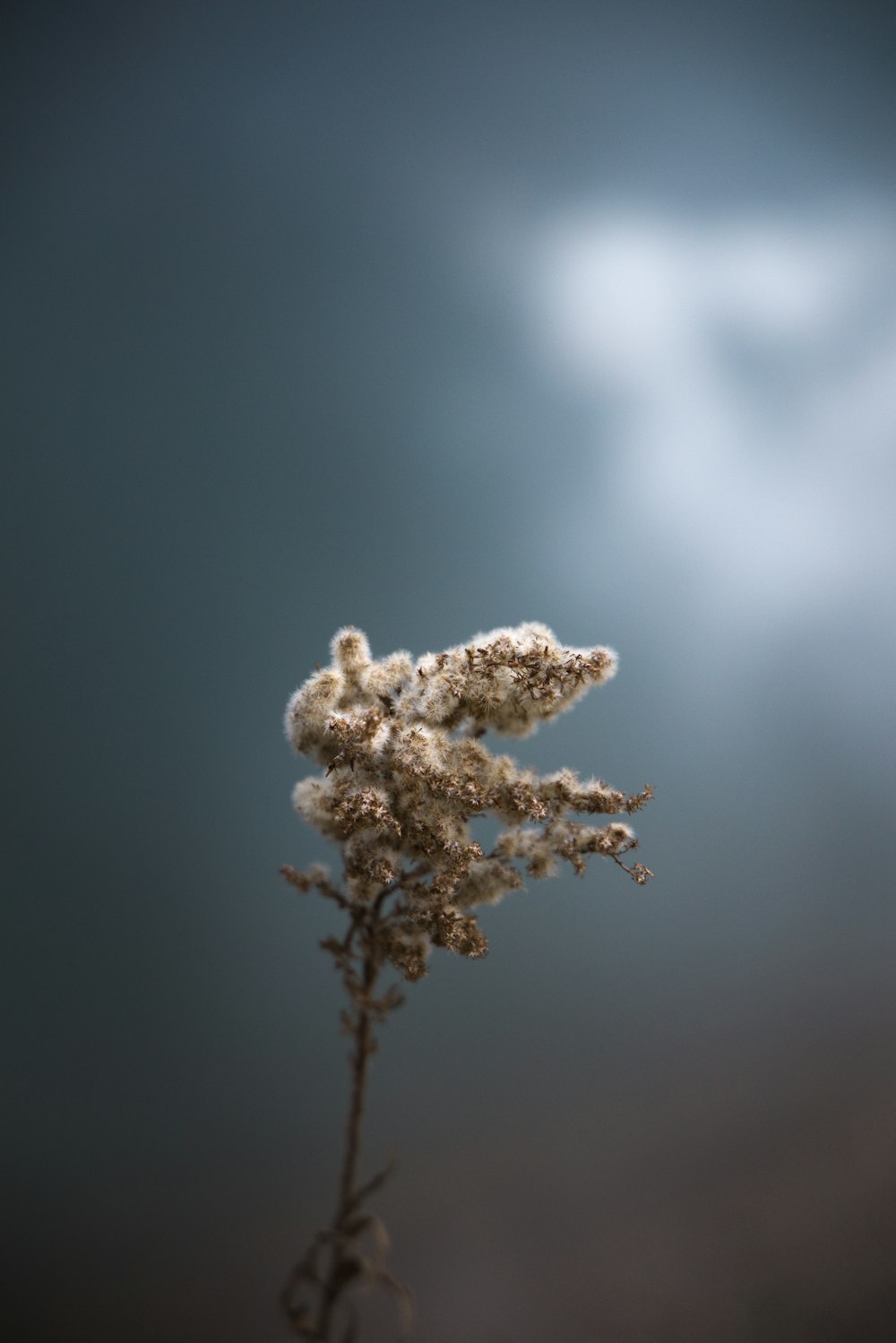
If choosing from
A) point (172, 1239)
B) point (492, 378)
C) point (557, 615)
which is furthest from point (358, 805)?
point (492, 378)

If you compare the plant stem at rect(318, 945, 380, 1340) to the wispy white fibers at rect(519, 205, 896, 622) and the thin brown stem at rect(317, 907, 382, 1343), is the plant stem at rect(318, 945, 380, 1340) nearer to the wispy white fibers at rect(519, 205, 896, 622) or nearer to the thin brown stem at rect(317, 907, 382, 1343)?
the thin brown stem at rect(317, 907, 382, 1343)

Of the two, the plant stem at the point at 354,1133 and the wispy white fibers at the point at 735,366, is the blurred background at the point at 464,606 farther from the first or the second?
the plant stem at the point at 354,1133

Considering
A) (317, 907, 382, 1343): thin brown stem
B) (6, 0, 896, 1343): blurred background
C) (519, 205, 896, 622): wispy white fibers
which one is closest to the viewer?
(317, 907, 382, 1343): thin brown stem

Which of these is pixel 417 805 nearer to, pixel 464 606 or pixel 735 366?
pixel 464 606

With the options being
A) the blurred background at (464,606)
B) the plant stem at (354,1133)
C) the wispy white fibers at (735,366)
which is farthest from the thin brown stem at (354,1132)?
the wispy white fibers at (735,366)

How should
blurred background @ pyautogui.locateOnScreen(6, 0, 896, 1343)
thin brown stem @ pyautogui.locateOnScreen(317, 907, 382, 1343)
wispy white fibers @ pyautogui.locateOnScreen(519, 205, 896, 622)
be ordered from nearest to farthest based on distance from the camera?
thin brown stem @ pyautogui.locateOnScreen(317, 907, 382, 1343) → blurred background @ pyautogui.locateOnScreen(6, 0, 896, 1343) → wispy white fibers @ pyautogui.locateOnScreen(519, 205, 896, 622)

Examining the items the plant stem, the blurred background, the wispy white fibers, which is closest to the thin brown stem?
the plant stem
